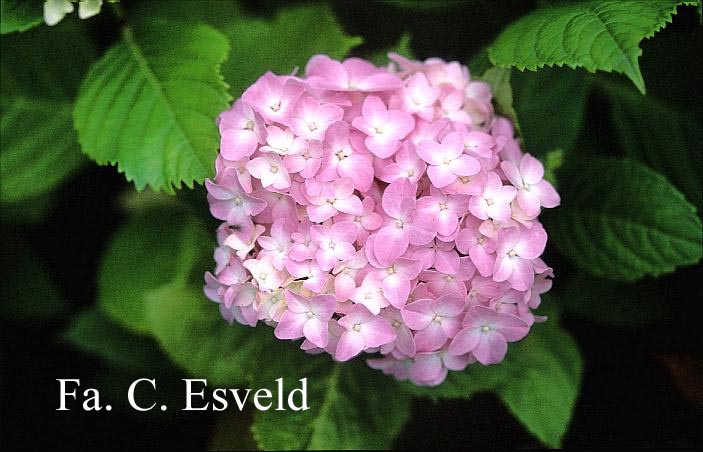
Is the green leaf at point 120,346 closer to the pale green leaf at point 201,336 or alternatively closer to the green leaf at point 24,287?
the green leaf at point 24,287

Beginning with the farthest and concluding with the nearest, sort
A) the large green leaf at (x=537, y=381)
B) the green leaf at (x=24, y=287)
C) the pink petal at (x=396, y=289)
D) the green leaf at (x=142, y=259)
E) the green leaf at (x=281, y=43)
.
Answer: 1. the green leaf at (x=24, y=287)
2. the green leaf at (x=142, y=259)
3. the green leaf at (x=281, y=43)
4. the large green leaf at (x=537, y=381)
5. the pink petal at (x=396, y=289)

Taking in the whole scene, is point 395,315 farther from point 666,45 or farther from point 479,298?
point 666,45

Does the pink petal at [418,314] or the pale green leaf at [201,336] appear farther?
the pale green leaf at [201,336]

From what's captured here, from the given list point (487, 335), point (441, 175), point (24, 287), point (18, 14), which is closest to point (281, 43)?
point (18, 14)

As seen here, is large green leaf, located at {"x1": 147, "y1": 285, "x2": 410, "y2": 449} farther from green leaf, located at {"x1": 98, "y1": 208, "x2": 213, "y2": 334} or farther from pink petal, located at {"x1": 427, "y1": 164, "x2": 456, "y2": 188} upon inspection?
pink petal, located at {"x1": 427, "y1": 164, "x2": 456, "y2": 188}

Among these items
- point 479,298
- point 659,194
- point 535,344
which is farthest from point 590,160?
point 479,298

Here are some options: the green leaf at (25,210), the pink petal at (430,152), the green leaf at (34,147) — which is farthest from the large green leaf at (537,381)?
the green leaf at (25,210)
